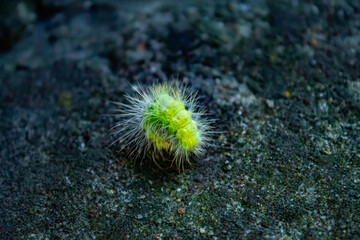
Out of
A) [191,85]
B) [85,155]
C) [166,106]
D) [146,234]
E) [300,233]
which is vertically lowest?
[146,234]

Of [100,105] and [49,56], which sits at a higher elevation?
[49,56]

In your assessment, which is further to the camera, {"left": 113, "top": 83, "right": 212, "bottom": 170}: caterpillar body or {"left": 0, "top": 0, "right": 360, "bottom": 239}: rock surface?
{"left": 113, "top": 83, "right": 212, "bottom": 170}: caterpillar body

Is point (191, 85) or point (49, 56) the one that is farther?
point (49, 56)

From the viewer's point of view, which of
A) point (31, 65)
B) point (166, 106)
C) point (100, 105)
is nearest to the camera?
point (166, 106)

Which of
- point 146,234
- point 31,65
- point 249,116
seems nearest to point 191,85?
point 249,116

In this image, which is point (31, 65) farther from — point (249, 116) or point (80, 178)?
point (249, 116)

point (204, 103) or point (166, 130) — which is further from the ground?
point (204, 103)

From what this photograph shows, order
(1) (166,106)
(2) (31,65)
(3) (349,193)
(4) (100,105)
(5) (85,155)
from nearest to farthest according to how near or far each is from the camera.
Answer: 1. (3) (349,193)
2. (1) (166,106)
3. (5) (85,155)
4. (4) (100,105)
5. (2) (31,65)

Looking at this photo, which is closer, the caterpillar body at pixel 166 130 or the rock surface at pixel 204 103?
the rock surface at pixel 204 103
